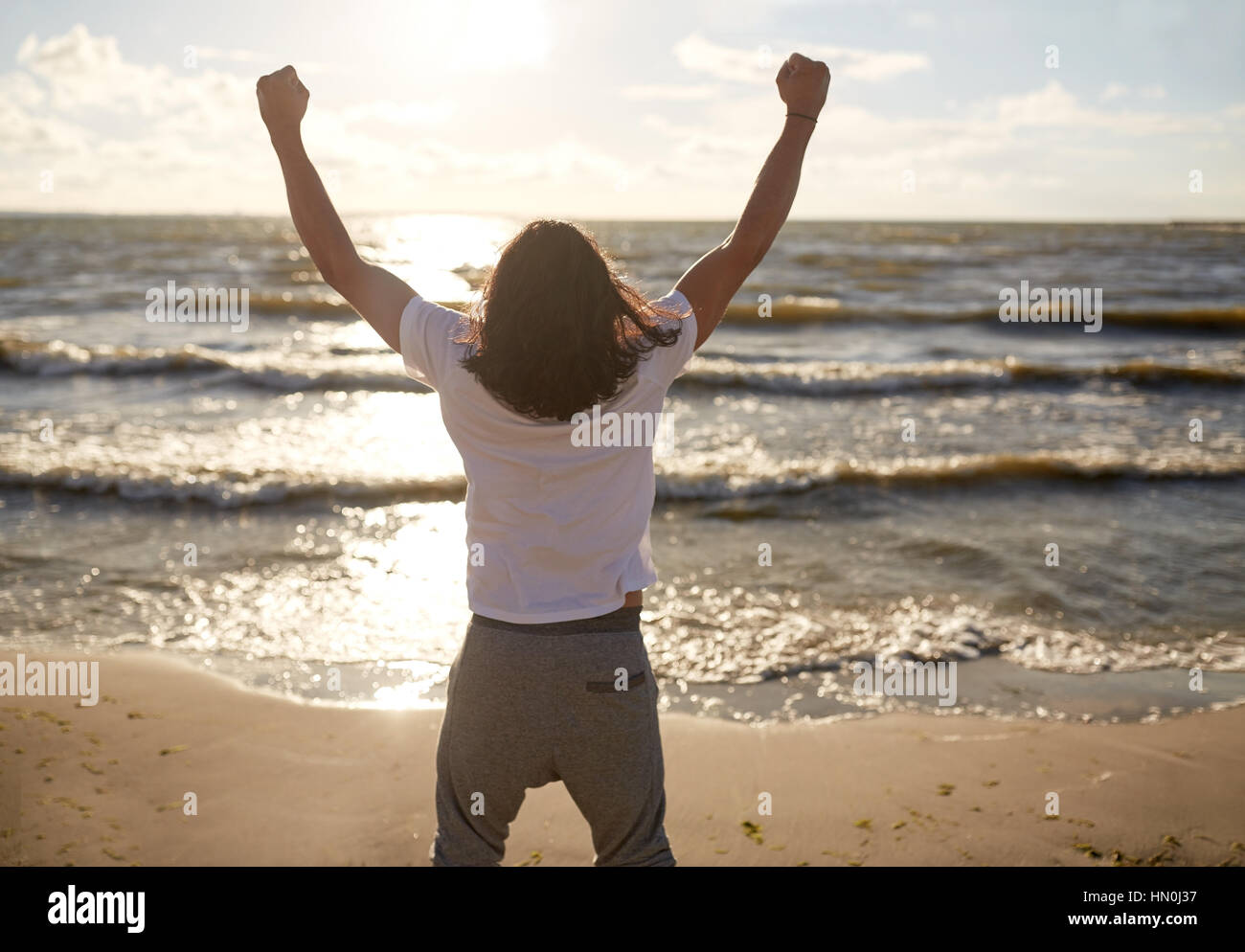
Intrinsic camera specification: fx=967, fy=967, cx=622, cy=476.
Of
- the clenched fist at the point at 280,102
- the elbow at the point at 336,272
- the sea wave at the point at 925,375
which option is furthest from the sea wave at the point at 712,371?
the elbow at the point at 336,272

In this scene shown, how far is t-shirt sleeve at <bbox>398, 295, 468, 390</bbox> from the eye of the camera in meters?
1.78

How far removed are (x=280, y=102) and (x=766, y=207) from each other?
104 centimetres

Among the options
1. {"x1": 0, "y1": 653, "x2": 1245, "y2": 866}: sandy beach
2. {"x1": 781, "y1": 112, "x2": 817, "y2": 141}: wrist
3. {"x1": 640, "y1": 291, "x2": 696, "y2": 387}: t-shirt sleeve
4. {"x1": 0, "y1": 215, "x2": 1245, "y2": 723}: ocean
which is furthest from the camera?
{"x1": 0, "y1": 215, "x2": 1245, "y2": 723}: ocean

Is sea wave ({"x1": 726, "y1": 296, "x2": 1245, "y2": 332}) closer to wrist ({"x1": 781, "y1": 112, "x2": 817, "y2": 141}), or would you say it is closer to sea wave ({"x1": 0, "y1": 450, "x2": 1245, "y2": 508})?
sea wave ({"x1": 0, "y1": 450, "x2": 1245, "y2": 508})

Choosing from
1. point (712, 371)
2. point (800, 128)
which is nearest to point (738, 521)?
point (800, 128)

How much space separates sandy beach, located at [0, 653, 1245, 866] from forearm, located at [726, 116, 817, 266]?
2.46 m

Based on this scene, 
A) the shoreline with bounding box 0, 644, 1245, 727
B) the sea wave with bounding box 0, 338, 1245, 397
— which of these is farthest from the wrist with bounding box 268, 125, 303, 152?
the sea wave with bounding box 0, 338, 1245, 397

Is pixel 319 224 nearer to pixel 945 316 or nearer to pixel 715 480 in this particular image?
pixel 715 480

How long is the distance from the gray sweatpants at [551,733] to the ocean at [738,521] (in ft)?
9.87

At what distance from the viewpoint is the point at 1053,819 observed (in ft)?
12.6

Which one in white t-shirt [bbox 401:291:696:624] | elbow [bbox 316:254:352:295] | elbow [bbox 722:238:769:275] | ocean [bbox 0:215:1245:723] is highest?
elbow [bbox 722:238:769:275]
